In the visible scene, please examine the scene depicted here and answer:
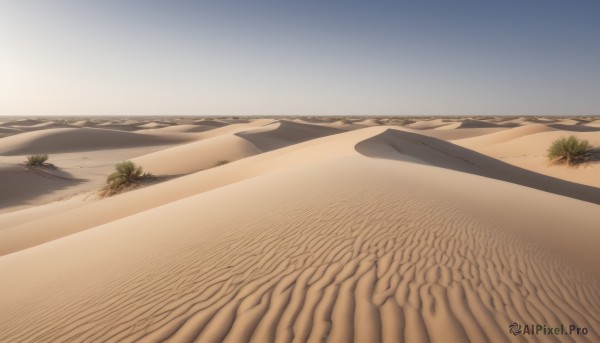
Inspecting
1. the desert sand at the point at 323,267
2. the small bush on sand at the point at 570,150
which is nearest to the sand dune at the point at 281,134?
the small bush on sand at the point at 570,150

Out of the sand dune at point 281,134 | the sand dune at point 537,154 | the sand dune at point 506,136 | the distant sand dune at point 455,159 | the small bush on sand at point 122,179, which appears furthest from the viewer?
the sand dune at point 506,136

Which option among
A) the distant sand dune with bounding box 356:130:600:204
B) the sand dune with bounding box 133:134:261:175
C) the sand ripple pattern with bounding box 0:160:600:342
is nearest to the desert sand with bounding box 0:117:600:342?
the sand ripple pattern with bounding box 0:160:600:342

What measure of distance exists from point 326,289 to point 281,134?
30340 millimetres

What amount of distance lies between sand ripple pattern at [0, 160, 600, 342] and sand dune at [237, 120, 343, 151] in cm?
2072

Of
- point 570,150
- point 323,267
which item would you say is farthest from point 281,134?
point 323,267

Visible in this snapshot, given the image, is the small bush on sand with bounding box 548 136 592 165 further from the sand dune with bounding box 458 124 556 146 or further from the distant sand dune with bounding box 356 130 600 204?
the sand dune with bounding box 458 124 556 146

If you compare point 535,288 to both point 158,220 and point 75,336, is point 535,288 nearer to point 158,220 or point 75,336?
point 75,336

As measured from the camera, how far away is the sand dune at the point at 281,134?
26.7 metres

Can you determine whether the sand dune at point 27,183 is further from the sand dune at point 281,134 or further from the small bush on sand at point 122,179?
the sand dune at point 281,134

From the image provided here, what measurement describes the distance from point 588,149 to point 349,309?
21.0 m

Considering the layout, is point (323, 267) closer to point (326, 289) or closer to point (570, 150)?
point (326, 289)

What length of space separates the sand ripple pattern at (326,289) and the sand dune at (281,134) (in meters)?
20.7

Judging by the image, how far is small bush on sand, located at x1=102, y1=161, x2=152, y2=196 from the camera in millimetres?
12734

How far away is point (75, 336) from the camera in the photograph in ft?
8.68
